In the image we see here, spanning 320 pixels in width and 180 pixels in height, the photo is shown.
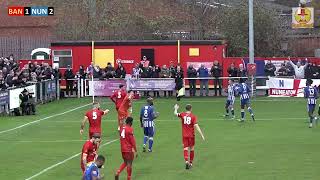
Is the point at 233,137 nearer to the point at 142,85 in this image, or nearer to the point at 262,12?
the point at 142,85

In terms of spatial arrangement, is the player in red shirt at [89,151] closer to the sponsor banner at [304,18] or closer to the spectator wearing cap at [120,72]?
the spectator wearing cap at [120,72]

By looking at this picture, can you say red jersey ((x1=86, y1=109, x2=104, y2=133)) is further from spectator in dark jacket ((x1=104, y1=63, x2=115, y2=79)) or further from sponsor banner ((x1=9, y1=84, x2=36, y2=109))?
spectator in dark jacket ((x1=104, y1=63, x2=115, y2=79))

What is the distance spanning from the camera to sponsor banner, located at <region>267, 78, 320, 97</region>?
4969cm

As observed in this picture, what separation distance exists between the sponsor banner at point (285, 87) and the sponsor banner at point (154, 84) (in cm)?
667

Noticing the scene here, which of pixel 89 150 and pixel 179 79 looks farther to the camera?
pixel 179 79

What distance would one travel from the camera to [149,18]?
72125mm

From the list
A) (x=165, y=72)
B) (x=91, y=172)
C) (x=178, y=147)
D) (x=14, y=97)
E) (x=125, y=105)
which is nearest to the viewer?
(x=91, y=172)

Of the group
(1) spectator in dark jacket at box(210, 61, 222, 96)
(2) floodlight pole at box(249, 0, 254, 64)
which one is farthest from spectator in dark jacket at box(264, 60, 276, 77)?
(1) spectator in dark jacket at box(210, 61, 222, 96)

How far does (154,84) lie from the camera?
164 feet

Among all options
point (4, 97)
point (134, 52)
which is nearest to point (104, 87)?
point (134, 52)

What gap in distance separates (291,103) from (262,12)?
19.4 metres

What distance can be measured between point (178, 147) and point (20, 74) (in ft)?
57.3

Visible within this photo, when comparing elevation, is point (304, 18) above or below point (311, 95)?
above

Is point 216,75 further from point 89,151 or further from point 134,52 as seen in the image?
point 89,151
